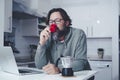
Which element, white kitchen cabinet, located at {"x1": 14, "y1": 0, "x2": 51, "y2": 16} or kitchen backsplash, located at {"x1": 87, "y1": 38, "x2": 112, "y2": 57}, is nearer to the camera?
white kitchen cabinet, located at {"x1": 14, "y1": 0, "x2": 51, "y2": 16}

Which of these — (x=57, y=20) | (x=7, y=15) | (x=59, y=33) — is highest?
(x=7, y=15)

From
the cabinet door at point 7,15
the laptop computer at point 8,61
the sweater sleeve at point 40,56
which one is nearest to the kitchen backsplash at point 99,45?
the cabinet door at point 7,15

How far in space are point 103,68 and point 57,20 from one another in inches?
87.4

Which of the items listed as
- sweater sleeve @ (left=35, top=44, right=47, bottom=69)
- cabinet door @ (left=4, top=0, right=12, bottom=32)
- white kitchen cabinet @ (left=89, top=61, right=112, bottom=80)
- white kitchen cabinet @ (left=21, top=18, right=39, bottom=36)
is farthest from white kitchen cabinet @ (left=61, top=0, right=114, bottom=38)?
sweater sleeve @ (left=35, top=44, right=47, bottom=69)

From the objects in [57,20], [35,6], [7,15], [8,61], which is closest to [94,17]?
[35,6]

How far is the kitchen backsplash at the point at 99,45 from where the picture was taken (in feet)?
13.9

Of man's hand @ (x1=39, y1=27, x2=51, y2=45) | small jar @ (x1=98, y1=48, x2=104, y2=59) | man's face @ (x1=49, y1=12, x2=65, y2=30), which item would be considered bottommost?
small jar @ (x1=98, y1=48, x2=104, y2=59)

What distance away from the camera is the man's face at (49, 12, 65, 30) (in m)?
1.70

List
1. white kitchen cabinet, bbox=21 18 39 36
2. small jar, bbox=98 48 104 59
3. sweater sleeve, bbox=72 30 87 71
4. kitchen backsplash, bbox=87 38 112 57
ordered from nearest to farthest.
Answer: sweater sleeve, bbox=72 30 87 71 < white kitchen cabinet, bbox=21 18 39 36 < small jar, bbox=98 48 104 59 < kitchen backsplash, bbox=87 38 112 57

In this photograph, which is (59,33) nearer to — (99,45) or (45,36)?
(45,36)

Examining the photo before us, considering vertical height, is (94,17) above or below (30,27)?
above

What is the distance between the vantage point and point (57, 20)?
5.64 ft

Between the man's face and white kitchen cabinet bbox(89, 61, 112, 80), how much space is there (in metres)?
2.07

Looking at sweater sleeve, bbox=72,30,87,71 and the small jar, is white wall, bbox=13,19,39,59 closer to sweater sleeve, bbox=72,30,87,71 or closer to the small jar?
the small jar
